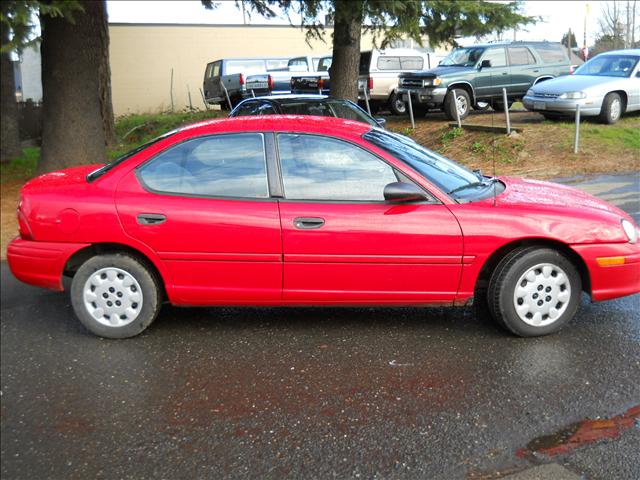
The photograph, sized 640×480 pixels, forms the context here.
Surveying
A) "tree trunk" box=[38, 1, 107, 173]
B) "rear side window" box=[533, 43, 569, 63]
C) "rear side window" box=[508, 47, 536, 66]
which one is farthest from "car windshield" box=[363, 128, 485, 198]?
"rear side window" box=[533, 43, 569, 63]

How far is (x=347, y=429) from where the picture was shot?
3.54 metres

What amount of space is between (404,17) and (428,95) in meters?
6.29

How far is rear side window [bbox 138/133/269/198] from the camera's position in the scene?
4.75 m

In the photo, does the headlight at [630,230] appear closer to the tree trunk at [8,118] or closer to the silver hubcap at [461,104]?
the silver hubcap at [461,104]

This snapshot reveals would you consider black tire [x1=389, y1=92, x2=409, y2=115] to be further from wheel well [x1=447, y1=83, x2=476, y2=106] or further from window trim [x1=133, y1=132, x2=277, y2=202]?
window trim [x1=133, y1=132, x2=277, y2=202]

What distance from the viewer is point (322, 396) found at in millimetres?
3932

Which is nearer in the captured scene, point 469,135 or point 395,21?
point 395,21

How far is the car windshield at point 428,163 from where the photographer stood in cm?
480

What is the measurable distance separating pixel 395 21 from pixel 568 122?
5.65 m

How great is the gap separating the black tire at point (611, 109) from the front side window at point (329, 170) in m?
10.4

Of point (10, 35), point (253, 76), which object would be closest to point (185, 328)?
point (10, 35)

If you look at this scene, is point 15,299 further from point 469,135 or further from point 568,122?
point 568,122

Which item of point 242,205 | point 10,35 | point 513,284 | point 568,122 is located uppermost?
point 10,35

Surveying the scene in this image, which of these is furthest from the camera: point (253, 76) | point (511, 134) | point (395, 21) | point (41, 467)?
point (253, 76)
